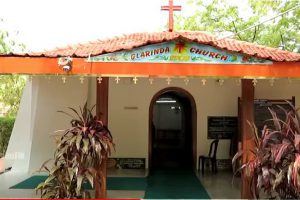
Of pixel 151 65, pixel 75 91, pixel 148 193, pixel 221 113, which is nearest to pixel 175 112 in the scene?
pixel 221 113

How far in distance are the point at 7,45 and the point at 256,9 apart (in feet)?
34.7

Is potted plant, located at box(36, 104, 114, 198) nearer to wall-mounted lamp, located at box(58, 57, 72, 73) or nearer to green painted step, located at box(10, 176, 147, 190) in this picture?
wall-mounted lamp, located at box(58, 57, 72, 73)

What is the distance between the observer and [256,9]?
54.6ft

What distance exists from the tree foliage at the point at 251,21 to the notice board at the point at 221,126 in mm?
6438

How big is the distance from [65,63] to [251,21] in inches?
491

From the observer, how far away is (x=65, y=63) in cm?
592

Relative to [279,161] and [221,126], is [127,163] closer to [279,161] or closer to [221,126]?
[221,126]

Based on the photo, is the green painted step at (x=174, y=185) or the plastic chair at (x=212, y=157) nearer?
the green painted step at (x=174, y=185)

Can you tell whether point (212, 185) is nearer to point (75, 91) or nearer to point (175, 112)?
point (75, 91)

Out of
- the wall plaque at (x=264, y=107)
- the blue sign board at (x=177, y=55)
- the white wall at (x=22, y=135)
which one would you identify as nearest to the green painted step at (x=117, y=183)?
the white wall at (x=22, y=135)

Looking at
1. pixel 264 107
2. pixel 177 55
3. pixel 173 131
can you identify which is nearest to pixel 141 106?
pixel 264 107

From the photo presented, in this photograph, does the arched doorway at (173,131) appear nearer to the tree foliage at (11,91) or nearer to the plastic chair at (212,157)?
the plastic chair at (212,157)

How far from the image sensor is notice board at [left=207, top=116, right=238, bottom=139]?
413 inches

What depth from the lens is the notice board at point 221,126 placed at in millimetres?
10484
